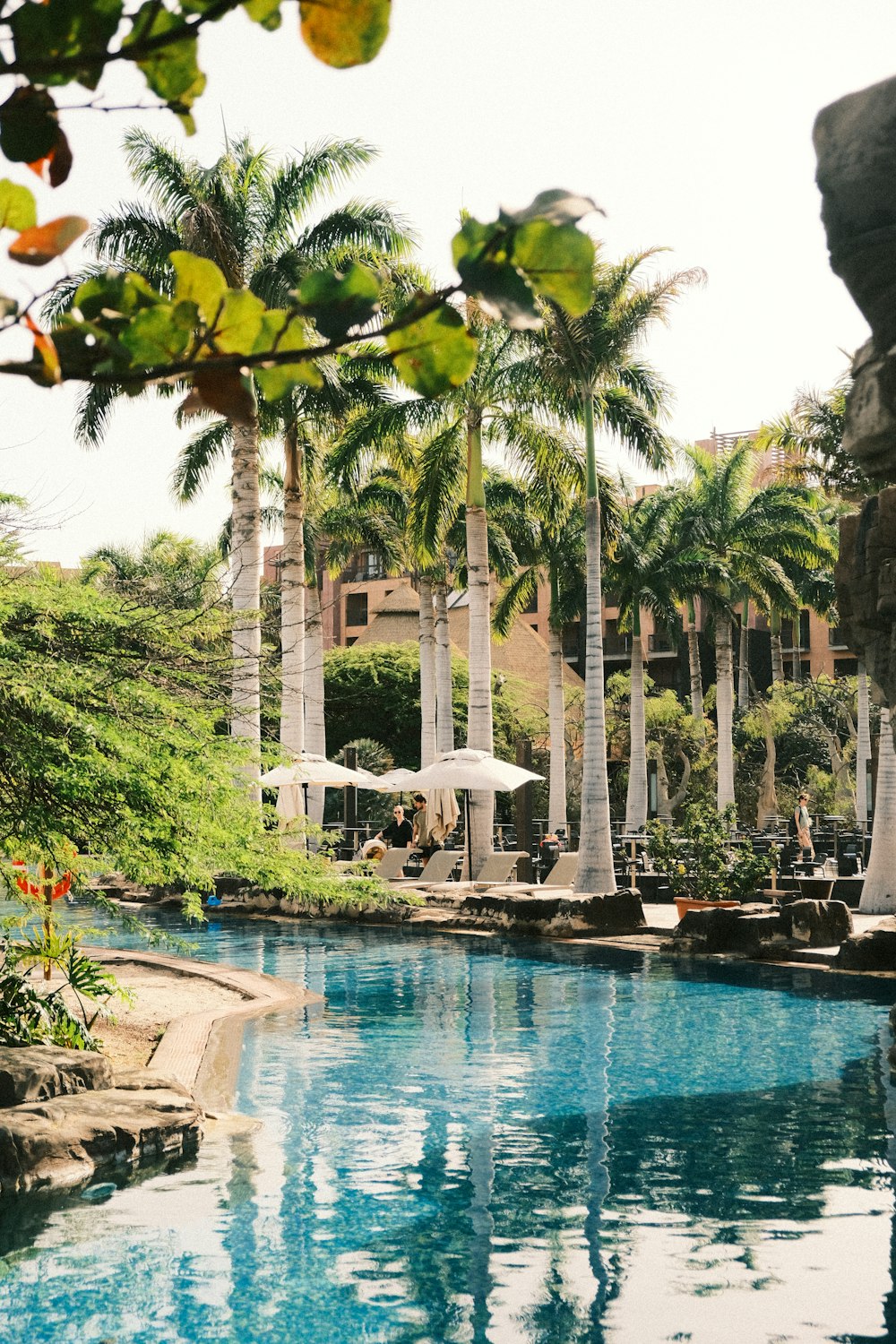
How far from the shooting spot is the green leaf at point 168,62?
1334 millimetres

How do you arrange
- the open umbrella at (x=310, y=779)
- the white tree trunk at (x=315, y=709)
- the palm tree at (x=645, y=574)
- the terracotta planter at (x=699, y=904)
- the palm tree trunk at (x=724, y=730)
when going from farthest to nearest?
the palm tree trunk at (x=724, y=730)
the palm tree at (x=645, y=574)
the white tree trunk at (x=315, y=709)
the open umbrella at (x=310, y=779)
the terracotta planter at (x=699, y=904)

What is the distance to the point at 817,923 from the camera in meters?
17.1

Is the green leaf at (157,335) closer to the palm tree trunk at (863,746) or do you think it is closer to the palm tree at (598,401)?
the palm tree at (598,401)

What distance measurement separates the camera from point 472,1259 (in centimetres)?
656

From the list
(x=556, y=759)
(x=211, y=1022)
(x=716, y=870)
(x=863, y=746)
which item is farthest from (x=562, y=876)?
(x=863, y=746)

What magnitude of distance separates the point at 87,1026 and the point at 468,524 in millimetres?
17313

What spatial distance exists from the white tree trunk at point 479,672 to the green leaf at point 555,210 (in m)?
24.4

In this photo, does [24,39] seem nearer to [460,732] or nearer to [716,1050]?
[716,1050]

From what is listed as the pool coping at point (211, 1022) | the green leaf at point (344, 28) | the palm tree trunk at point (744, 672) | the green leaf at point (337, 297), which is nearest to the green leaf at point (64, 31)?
the green leaf at point (344, 28)

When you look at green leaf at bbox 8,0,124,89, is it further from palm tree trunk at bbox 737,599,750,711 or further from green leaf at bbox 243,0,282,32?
palm tree trunk at bbox 737,599,750,711

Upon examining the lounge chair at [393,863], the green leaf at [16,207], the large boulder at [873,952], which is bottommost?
the large boulder at [873,952]

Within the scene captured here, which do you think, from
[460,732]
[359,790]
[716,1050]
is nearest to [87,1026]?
[716,1050]

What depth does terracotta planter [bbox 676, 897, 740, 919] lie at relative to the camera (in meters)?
18.6

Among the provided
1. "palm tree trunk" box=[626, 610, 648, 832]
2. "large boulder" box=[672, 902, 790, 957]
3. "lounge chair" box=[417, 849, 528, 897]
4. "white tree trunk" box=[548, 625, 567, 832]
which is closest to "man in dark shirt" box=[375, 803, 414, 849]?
"lounge chair" box=[417, 849, 528, 897]
